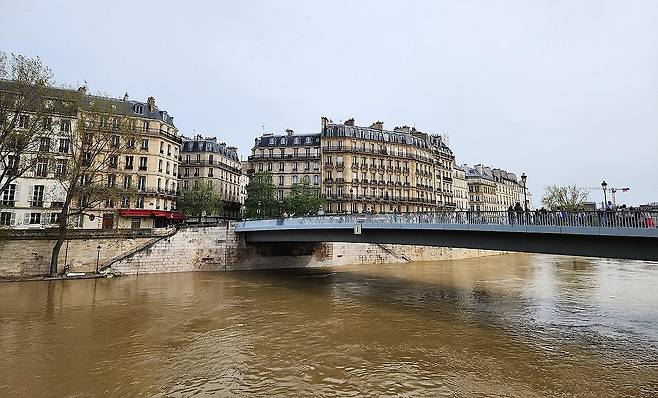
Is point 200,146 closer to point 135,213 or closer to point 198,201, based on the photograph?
point 198,201

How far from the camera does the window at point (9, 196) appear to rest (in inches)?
1521

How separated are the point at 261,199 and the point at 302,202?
245 inches

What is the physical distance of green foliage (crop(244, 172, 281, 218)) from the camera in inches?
2115

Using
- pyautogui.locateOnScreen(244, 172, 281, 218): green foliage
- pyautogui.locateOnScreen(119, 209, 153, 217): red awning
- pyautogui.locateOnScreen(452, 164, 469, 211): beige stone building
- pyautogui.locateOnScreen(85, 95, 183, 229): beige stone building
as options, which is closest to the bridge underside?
pyautogui.locateOnScreen(244, 172, 281, 218): green foliage

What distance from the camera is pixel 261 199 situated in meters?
53.6

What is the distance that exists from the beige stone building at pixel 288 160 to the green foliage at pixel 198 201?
432 inches

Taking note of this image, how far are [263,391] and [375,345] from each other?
5.71 metres

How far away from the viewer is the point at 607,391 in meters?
10.9

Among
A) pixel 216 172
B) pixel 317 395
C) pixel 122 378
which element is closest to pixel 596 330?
pixel 317 395

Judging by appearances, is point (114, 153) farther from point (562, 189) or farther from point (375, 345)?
point (562, 189)

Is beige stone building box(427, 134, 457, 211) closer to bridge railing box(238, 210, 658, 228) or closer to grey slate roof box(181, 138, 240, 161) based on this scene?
grey slate roof box(181, 138, 240, 161)

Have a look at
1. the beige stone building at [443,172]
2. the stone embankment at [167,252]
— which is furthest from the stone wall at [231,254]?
the beige stone building at [443,172]

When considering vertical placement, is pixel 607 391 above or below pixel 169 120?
below

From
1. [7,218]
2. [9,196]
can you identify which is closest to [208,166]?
[9,196]
